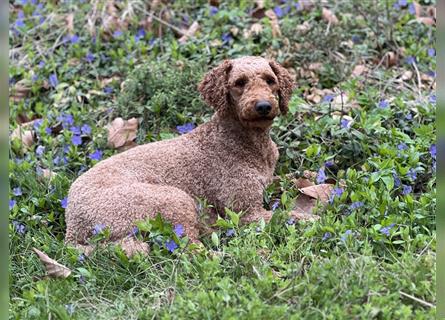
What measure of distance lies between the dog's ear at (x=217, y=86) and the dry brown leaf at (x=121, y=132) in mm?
1128

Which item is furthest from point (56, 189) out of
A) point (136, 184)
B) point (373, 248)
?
point (373, 248)

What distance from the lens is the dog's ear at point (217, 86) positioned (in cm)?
496

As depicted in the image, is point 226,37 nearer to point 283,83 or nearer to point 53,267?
point 283,83

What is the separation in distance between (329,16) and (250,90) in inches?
107

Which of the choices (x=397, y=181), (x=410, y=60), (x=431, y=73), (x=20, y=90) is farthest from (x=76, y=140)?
(x=431, y=73)

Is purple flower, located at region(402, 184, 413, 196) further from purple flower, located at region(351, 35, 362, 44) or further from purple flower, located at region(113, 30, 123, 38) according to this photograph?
purple flower, located at region(113, 30, 123, 38)

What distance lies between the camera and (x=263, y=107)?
466 centimetres

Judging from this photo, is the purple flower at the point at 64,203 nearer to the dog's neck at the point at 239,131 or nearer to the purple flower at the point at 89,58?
the dog's neck at the point at 239,131

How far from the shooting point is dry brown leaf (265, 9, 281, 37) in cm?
694

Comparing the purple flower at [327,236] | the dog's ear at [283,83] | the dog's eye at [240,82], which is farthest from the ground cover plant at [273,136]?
the dog's eye at [240,82]

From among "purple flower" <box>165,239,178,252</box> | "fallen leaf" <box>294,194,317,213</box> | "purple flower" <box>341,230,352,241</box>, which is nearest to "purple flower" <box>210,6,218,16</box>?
"fallen leaf" <box>294,194,317,213</box>

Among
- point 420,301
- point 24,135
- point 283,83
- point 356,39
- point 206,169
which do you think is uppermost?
point 283,83

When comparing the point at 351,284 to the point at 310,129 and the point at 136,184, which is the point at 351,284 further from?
the point at 310,129

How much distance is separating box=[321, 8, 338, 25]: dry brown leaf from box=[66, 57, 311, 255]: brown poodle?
2.25 metres
